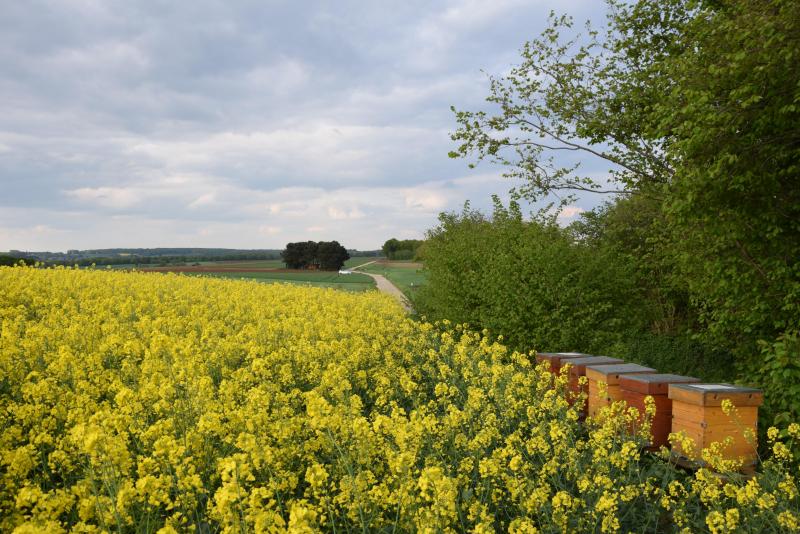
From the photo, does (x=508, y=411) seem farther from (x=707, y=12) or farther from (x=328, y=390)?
(x=707, y=12)

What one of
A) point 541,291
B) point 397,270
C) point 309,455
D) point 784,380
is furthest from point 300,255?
point 309,455

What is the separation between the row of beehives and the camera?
555cm

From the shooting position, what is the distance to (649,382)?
237 inches

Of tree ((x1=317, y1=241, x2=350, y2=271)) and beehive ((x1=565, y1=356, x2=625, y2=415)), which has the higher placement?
tree ((x1=317, y1=241, x2=350, y2=271))

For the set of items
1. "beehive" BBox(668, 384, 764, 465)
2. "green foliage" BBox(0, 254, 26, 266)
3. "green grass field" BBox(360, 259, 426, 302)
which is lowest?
"beehive" BBox(668, 384, 764, 465)

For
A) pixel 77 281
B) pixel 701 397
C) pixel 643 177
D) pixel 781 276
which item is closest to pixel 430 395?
pixel 701 397

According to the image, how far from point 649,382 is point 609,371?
25.8 inches

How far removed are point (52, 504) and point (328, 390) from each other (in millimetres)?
3383

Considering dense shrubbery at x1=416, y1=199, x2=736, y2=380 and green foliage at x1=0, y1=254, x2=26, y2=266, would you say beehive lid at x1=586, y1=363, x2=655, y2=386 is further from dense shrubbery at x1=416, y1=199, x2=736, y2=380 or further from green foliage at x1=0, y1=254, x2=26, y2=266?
green foliage at x1=0, y1=254, x2=26, y2=266

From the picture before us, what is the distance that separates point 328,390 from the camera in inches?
260

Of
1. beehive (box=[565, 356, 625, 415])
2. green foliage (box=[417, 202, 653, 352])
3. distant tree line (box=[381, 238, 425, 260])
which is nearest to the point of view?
beehive (box=[565, 356, 625, 415])

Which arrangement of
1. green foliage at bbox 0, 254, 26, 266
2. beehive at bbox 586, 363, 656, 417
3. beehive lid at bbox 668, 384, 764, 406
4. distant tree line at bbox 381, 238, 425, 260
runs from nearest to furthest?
beehive lid at bbox 668, 384, 764, 406 → beehive at bbox 586, 363, 656, 417 → green foliage at bbox 0, 254, 26, 266 → distant tree line at bbox 381, 238, 425, 260

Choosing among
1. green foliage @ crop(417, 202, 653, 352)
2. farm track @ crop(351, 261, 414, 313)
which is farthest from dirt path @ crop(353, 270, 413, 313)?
green foliage @ crop(417, 202, 653, 352)

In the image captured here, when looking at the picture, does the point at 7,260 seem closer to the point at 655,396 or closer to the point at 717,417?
the point at 655,396
